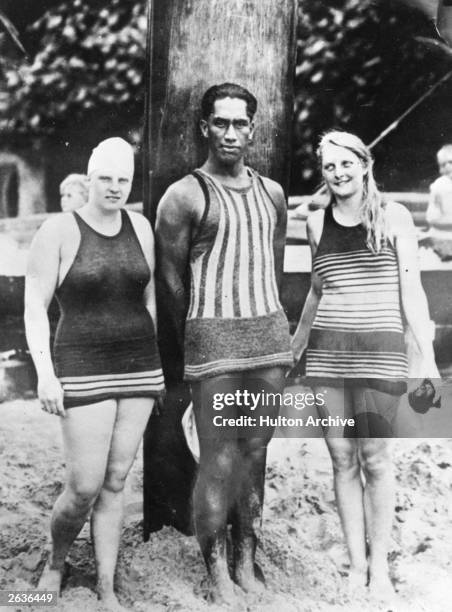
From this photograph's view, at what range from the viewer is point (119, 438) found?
341cm

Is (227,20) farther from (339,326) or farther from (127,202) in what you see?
(339,326)

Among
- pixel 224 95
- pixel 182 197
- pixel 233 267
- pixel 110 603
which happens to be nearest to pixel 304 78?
pixel 224 95

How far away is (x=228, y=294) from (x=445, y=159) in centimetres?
126

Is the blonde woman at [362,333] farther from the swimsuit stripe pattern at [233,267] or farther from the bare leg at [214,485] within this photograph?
the bare leg at [214,485]

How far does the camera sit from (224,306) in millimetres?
3490

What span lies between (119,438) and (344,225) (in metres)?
1.40

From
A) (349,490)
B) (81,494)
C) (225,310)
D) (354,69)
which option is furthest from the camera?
(354,69)

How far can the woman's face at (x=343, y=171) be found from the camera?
3629mm

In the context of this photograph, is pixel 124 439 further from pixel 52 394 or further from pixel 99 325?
pixel 99 325

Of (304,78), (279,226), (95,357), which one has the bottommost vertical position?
(95,357)

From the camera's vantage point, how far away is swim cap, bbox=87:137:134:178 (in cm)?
351

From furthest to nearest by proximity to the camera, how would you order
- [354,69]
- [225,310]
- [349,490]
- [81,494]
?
[354,69] < [349,490] < [225,310] < [81,494]

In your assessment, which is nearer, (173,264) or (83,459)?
(83,459)

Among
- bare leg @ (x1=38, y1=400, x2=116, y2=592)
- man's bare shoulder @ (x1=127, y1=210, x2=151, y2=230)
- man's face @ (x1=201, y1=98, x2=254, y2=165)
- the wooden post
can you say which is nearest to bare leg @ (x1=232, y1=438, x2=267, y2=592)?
bare leg @ (x1=38, y1=400, x2=116, y2=592)
